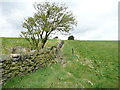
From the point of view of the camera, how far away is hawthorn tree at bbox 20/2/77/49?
1423 centimetres

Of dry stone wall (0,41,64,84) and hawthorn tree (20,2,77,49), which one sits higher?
hawthorn tree (20,2,77,49)

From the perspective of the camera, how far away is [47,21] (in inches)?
569

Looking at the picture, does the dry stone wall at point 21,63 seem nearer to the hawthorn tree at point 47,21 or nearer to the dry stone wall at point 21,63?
the dry stone wall at point 21,63

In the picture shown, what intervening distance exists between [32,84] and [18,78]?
130 centimetres

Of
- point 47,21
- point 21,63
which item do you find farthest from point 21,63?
point 47,21

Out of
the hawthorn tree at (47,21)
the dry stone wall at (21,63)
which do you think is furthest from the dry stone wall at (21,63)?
the hawthorn tree at (47,21)

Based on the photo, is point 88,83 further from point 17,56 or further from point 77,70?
point 17,56

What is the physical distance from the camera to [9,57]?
23.2ft

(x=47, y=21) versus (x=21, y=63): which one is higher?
(x=47, y=21)

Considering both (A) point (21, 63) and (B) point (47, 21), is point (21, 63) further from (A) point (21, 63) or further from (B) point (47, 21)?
(B) point (47, 21)

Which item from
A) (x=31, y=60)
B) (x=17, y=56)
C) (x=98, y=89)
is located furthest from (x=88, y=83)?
(x=17, y=56)

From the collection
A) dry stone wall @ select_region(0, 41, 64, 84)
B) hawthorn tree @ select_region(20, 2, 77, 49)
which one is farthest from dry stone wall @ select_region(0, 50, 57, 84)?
hawthorn tree @ select_region(20, 2, 77, 49)

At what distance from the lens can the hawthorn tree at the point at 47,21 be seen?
46.7ft

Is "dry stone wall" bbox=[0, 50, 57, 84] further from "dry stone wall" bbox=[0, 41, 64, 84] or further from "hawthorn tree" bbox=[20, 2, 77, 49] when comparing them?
"hawthorn tree" bbox=[20, 2, 77, 49]
